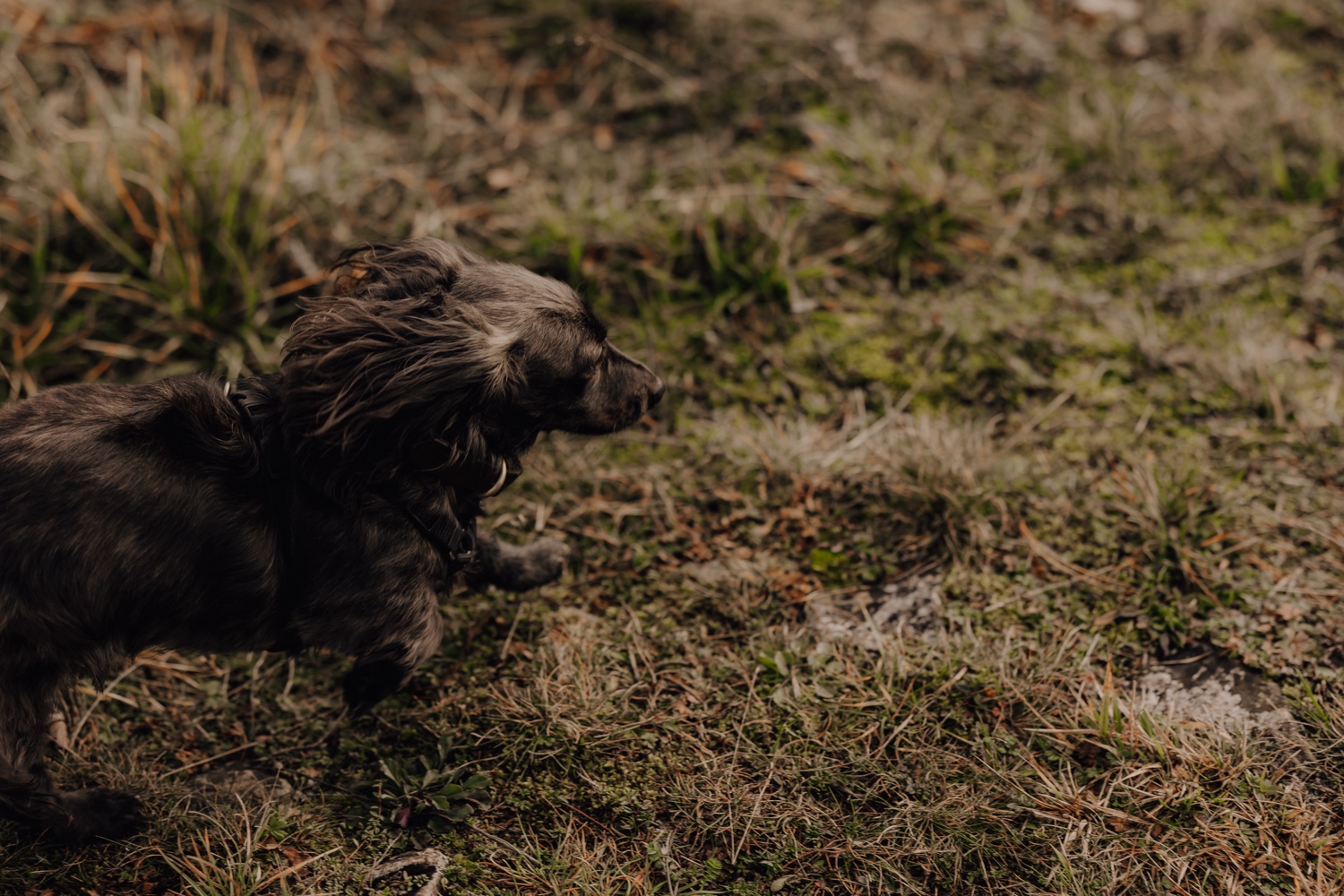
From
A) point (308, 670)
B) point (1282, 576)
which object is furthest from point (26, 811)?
point (1282, 576)

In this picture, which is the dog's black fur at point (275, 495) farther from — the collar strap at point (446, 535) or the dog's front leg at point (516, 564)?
the dog's front leg at point (516, 564)

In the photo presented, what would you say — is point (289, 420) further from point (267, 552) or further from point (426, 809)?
point (426, 809)

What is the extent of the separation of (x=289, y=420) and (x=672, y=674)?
1.47m

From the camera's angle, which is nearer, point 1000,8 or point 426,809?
point 426,809

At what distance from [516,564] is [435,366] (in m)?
1.03

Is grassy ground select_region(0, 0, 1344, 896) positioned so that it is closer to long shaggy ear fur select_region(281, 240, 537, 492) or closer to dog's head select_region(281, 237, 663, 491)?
dog's head select_region(281, 237, 663, 491)

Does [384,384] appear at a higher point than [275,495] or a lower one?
higher

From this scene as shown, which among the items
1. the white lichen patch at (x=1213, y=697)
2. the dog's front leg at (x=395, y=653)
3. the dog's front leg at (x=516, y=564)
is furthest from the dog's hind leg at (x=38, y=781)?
the white lichen patch at (x=1213, y=697)

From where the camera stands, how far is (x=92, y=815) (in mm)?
2611

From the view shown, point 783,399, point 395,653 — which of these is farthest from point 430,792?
point 783,399

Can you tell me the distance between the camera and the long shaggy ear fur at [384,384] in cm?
238

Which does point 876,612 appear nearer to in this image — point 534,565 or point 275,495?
point 534,565

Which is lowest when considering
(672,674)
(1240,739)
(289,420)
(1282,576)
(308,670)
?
(308,670)

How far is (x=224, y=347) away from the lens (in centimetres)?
398
